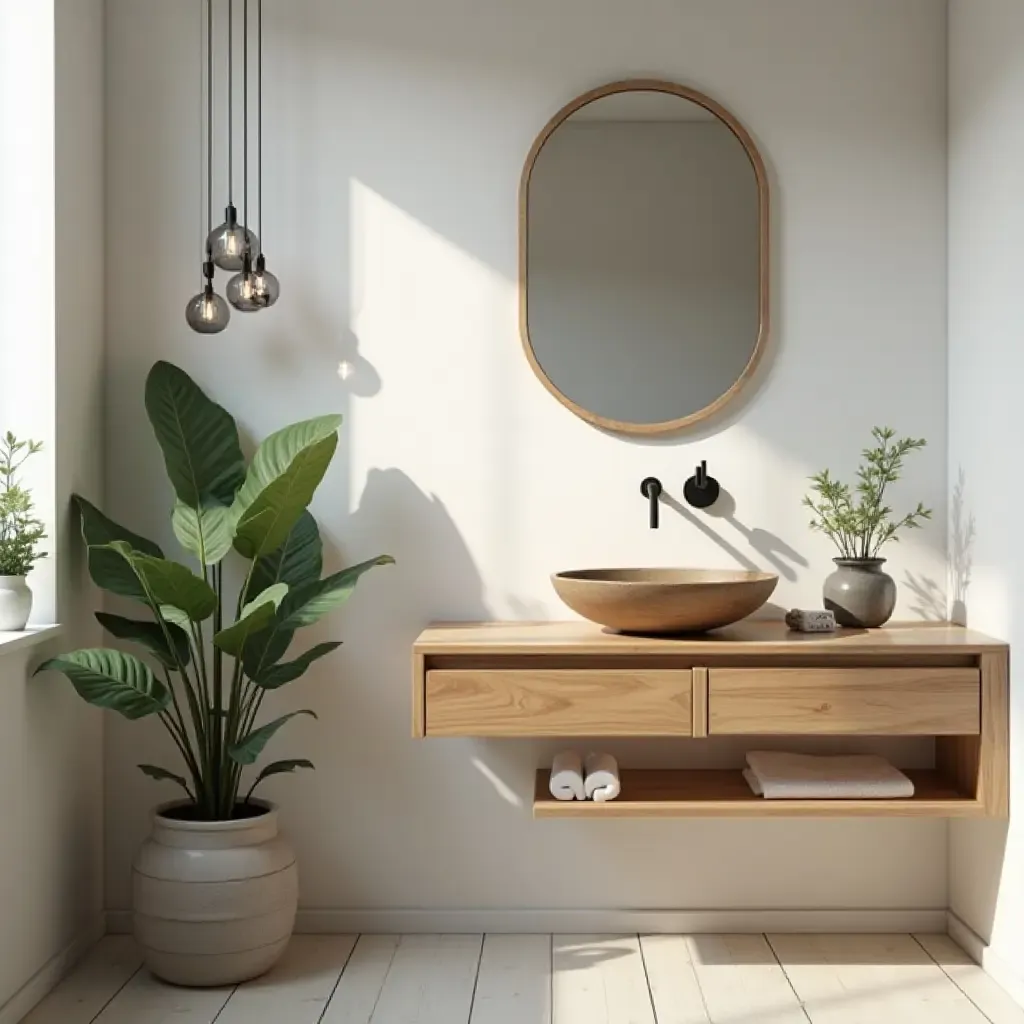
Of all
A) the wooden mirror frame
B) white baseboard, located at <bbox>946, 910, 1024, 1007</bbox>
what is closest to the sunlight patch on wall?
the wooden mirror frame

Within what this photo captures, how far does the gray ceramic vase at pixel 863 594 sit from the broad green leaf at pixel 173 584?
142cm

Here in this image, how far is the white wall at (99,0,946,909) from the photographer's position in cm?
318

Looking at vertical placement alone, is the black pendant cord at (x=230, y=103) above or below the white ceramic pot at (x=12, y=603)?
above

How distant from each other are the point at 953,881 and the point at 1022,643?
2.53 feet

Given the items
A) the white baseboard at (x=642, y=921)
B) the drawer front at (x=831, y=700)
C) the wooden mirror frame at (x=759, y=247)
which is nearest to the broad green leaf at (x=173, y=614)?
the white baseboard at (x=642, y=921)

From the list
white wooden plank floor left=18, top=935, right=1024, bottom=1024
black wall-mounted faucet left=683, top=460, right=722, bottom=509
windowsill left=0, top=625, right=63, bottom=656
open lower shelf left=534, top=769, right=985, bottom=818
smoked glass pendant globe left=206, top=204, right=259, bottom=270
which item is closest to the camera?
windowsill left=0, top=625, right=63, bottom=656

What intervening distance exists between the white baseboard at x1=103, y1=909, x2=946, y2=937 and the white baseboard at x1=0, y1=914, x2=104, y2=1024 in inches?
4.6

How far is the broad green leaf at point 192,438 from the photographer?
296cm

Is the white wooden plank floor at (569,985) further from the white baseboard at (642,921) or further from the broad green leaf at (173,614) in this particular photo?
the broad green leaf at (173,614)

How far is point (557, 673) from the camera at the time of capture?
279 centimetres

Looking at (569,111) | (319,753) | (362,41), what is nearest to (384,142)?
(362,41)

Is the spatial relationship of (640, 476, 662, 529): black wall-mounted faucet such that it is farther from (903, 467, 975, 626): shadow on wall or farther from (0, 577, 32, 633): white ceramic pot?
(0, 577, 32, 633): white ceramic pot

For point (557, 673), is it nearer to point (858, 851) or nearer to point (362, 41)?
point (858, 851)

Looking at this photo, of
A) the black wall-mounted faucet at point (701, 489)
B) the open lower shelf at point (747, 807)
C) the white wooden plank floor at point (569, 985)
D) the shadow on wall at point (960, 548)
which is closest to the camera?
the white wooden plank floor at point (569, 985)
